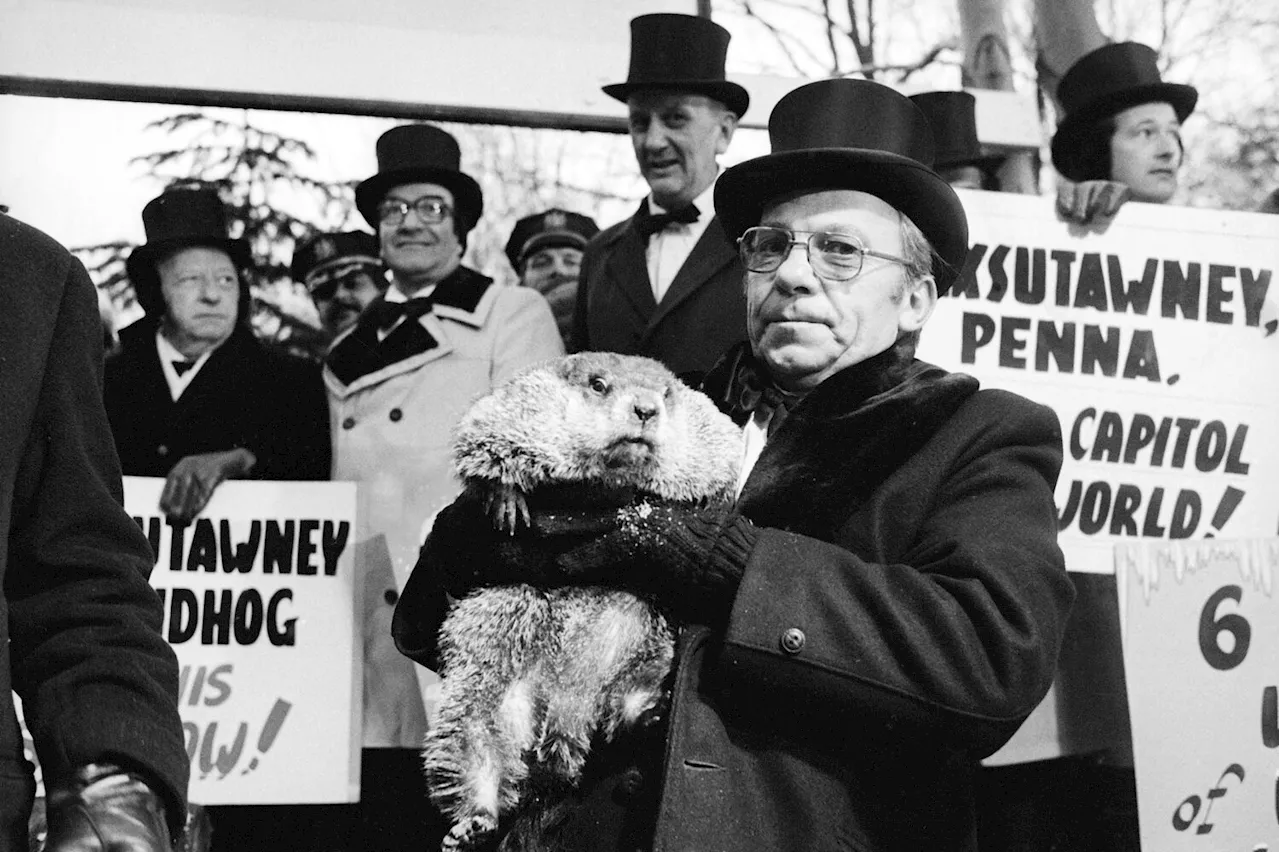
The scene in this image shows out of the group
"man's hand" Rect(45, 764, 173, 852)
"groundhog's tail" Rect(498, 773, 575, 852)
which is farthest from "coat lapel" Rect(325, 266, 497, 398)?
"man's hand" Rect(45, 764, 173, 852)

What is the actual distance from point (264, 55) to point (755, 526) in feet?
8.40

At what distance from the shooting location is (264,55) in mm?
4168

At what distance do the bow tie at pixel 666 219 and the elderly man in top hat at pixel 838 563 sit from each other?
1451 millimetres

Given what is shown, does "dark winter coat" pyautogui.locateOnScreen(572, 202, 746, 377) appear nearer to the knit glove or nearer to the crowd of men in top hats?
the crowd of men in top hats

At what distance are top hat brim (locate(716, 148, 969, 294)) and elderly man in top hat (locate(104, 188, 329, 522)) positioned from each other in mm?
1949

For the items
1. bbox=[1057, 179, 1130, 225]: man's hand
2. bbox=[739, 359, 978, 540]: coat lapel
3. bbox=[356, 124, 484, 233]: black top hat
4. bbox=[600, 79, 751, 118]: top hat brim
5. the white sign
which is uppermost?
bbox=[600, 79, 751, 118]: top hat brim

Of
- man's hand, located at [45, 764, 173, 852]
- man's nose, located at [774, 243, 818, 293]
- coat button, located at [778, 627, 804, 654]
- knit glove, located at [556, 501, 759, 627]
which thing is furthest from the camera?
man's nose, located at [774, 243, 818, 293]

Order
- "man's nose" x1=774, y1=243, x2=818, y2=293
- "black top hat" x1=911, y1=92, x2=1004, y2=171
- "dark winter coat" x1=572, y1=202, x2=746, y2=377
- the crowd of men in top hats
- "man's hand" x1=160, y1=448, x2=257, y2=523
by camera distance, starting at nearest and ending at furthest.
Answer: the crowd of men in top hats < "man's nose" x1=774, y1=243, x2=818, y2=293 < "dark winter coat" x1=572, y1=202, x2=746, y2=377 < "man's hand" x1=160, y1=448, x2=257, y2=523 < "black top hat" x1=911, y1=92, x2=1004, y2=171

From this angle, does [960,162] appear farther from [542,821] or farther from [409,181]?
[542,821]

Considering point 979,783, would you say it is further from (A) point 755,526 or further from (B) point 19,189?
(B) point 19,189

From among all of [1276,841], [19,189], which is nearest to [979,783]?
[1276,841]

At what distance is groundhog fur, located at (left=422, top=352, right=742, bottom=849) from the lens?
2277 mm

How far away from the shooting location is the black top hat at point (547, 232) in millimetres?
4426

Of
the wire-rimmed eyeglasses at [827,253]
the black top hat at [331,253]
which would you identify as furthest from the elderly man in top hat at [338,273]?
the wire-rimmed eyeglasses at [827,253]
